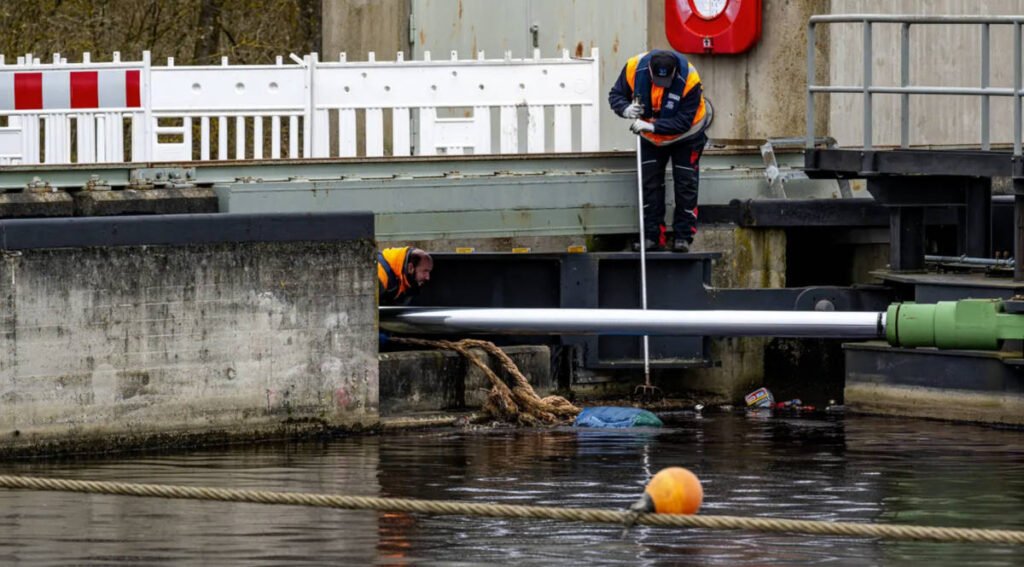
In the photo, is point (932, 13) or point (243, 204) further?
point (932, 13)

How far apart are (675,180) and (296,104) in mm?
2715

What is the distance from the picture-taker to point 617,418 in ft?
50.6

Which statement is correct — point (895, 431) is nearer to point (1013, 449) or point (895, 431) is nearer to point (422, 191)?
point (1013, 449)

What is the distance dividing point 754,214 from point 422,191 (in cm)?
255

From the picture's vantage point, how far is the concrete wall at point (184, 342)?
13.6 metres

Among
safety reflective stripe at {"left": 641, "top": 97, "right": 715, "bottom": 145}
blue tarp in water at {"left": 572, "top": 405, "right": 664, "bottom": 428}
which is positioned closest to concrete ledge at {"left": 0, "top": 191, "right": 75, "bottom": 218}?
blue tarp in water at {"left": 572, "top": 405, "right": 664, "bottom": 428}

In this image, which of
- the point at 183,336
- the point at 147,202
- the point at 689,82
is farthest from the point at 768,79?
the point at 183,336

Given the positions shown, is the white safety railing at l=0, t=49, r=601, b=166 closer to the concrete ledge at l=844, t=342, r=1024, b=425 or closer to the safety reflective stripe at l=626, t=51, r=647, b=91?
the safety reflective stripe at l=626, t=51, r=647, b=91

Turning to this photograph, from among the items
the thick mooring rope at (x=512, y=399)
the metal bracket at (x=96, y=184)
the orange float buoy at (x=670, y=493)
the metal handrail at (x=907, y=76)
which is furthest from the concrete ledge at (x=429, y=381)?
the orange float buoy at (x=670, y=493)

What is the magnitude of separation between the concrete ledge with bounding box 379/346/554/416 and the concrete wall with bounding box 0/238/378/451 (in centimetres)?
42

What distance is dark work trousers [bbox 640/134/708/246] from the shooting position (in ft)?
54.7

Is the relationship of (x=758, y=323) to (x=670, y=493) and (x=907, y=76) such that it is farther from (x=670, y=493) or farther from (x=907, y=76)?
(x=670, y=493)

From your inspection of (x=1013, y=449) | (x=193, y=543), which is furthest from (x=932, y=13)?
(x=193, y=543)

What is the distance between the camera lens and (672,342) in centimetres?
1681
